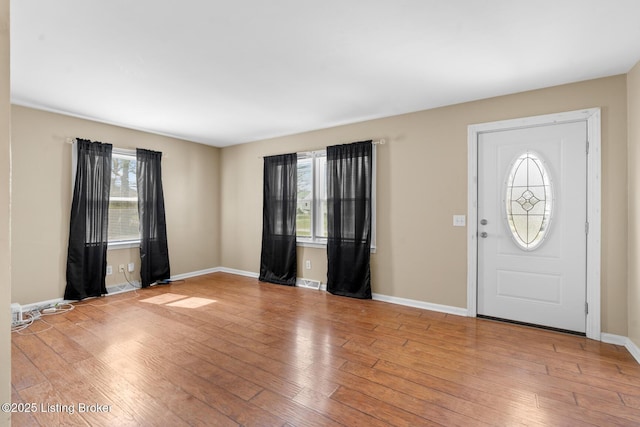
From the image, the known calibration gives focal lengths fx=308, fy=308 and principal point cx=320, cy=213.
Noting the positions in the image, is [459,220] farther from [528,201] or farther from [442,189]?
[528,201]

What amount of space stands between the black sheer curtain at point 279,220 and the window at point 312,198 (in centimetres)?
10

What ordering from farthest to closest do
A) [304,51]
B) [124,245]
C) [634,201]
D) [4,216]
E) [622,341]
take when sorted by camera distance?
1. [124,245]
2. [622,341]
3. [634,201]
4. [304,51]
5. [4,216]

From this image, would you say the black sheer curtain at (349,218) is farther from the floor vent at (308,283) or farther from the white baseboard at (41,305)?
the white baseboard at (41,305)

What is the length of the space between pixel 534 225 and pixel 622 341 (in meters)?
1.26

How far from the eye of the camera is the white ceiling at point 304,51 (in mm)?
2039

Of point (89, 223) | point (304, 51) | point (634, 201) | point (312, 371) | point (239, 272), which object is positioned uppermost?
point (304, 51)

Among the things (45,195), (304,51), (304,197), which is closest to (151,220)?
(45,195)

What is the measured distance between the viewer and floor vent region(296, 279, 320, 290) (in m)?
4.92

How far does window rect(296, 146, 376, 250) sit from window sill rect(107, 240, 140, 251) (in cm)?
257

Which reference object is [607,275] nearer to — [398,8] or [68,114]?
[398,8]

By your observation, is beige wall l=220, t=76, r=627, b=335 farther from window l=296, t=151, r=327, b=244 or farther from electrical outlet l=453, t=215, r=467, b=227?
window l=296, t=151, r=327, b=244

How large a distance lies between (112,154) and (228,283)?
105 inches

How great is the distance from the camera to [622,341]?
2.88 m

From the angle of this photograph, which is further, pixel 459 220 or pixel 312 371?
pixel 459 220
